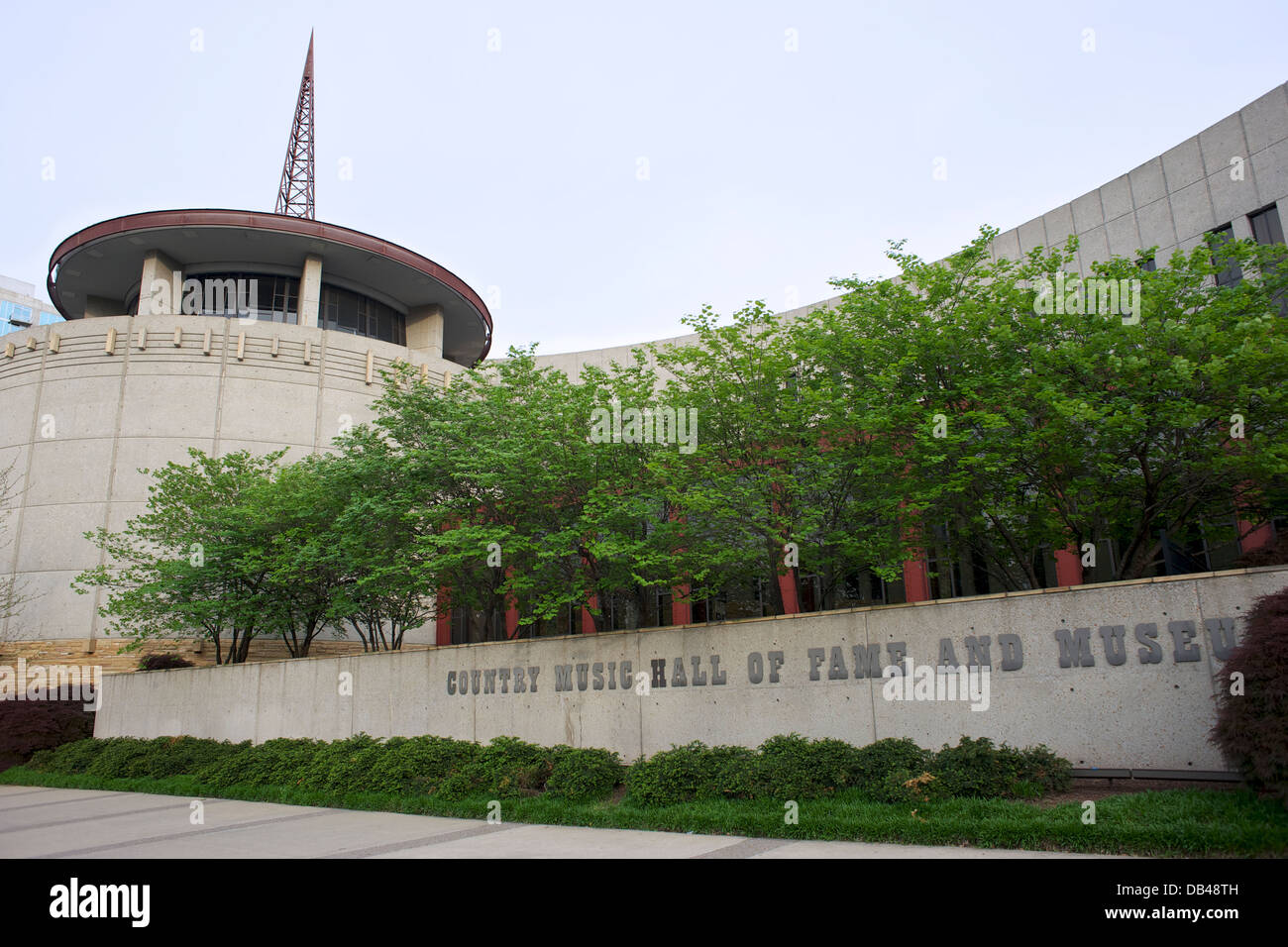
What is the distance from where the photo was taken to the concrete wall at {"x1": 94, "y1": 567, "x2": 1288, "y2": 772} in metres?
10.2

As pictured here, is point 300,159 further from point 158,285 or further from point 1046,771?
point 1046,771

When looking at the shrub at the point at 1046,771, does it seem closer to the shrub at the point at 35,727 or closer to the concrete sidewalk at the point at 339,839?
the concrete sidewalk at the point at 339,839

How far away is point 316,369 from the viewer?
3788 cm

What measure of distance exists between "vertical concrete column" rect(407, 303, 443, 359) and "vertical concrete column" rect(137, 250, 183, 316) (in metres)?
10.8

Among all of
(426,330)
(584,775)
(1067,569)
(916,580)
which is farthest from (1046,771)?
(426,330)

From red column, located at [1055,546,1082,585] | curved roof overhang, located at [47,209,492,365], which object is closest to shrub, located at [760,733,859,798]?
red column, located at [1055,546,1082,585]

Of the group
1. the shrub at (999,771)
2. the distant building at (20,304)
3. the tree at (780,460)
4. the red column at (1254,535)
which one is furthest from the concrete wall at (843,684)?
the distant building at (20,304)

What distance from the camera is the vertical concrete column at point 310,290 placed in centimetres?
3916

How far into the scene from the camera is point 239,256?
40.4 meters

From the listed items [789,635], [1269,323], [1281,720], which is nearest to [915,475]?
[789,635]

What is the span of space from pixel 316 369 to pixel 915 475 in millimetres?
29715

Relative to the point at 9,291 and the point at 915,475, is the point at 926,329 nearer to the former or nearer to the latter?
the point at 915,475

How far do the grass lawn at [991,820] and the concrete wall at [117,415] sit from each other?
2806 cm

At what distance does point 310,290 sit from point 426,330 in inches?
260
